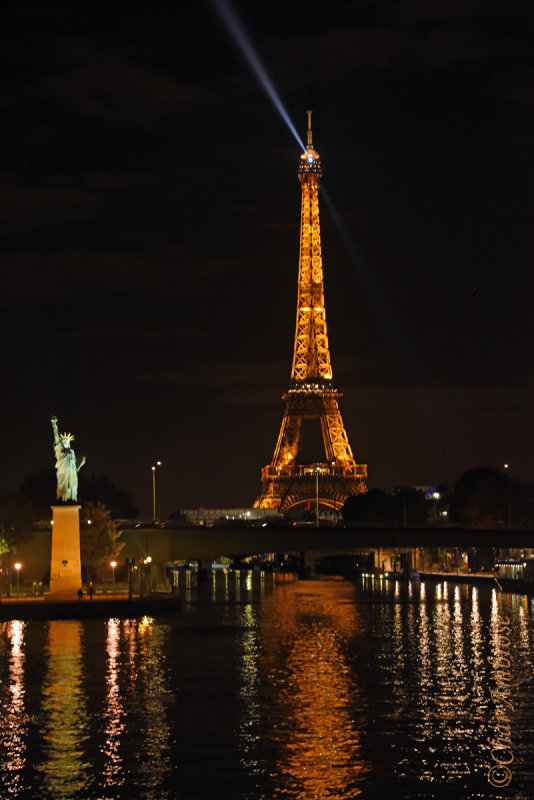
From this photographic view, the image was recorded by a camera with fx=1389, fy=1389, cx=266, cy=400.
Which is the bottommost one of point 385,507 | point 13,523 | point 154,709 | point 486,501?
point 154,709

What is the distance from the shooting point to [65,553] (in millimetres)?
64062

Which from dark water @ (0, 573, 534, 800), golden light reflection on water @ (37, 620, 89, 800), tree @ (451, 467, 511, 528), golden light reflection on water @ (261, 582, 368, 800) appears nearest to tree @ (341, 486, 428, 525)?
tree @ (451, 467, 511, 528)

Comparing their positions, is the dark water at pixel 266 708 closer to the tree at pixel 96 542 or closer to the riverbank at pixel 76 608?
the riverbank at pixel 76 608

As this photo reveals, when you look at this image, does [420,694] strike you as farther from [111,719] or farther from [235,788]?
[235,788]

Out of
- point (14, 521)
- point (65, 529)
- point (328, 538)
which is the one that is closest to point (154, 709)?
point (65, 529)

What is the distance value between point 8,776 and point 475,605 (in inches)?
1871

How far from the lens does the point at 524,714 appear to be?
33969mm

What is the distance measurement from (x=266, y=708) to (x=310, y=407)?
4056 inches

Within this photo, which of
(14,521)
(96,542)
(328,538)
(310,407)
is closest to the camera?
(14,521)

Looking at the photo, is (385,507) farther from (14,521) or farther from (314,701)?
(314,701)

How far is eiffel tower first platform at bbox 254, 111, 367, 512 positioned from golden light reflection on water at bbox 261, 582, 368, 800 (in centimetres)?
6913

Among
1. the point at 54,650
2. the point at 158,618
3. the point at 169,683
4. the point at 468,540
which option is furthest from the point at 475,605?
the point at 169,683

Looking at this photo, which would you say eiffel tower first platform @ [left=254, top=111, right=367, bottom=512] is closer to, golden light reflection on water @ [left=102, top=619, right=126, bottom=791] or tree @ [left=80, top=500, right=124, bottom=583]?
tree @ [left=80, top=500, right=124, bottom=583]

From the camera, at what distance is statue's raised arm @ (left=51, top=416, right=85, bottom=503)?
6384 centimetres
